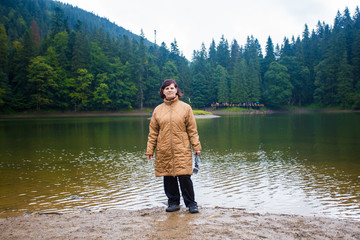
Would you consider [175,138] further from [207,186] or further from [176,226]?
[207,186]

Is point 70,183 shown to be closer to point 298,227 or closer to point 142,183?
point 142,183

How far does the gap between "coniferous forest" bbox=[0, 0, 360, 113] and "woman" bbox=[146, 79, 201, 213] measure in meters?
60.2

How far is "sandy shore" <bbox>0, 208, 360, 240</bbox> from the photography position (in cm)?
407

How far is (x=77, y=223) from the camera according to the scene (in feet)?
15.7

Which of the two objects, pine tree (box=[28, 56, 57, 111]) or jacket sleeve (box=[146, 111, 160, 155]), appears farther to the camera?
pine tree (box=[28, 56, 57, 111])

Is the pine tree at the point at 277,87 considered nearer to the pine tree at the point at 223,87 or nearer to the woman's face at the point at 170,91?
the pine tree at the point at 223,87

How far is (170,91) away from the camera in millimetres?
5242

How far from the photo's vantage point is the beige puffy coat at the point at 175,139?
5.10 metres

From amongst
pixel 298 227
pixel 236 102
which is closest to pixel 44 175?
pixel 298 227

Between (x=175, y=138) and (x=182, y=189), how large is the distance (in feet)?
3.26

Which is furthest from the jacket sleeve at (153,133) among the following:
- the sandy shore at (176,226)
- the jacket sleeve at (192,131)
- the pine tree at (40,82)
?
the pine tree at (40,82)

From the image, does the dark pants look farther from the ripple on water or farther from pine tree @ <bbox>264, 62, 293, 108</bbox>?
pine tree @ <bbox>264, 62, 293, 108</bbox>

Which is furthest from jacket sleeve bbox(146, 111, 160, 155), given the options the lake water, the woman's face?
the lake water

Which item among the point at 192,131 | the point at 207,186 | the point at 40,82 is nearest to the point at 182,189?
the point at 192,131
